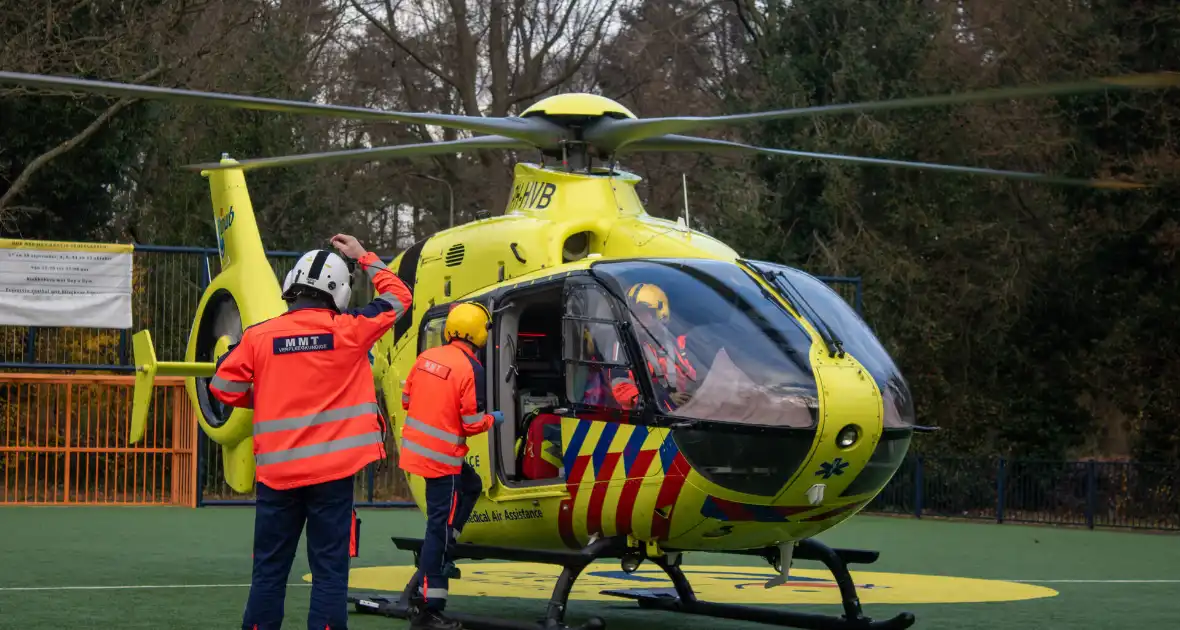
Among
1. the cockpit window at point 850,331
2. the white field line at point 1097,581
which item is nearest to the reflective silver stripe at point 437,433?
the cockpit window at point 850,331

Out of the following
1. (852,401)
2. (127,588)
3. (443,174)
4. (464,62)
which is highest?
(464,62)

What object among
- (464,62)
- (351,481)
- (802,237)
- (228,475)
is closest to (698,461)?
(351,481)

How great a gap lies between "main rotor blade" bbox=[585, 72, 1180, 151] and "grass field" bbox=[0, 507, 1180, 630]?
3.33 metres

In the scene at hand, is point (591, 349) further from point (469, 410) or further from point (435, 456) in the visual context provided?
point (435, 456)

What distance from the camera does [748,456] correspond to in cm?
841

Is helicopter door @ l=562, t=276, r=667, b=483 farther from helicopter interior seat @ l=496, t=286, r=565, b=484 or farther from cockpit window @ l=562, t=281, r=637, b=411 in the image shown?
helicopter interior seat @ l=496, t=286, r=565, b=484

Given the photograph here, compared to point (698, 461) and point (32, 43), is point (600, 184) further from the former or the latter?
point (32, 43)

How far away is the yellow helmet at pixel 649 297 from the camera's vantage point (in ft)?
29.2

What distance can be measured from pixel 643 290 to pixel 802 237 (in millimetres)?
21629

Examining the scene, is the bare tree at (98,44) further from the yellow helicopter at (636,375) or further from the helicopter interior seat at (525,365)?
the helicopter interior seat at (525,365)

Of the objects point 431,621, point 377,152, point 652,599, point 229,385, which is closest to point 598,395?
point 431,621

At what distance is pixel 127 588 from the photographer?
36.8ft

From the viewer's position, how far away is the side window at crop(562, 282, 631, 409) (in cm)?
901

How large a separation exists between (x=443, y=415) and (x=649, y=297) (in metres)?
1.41
